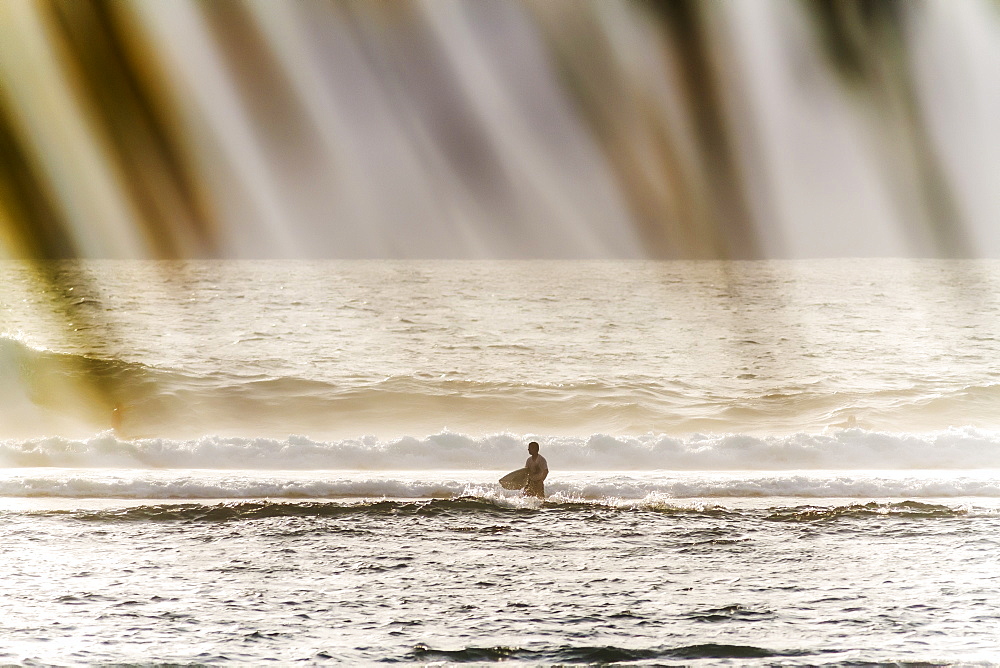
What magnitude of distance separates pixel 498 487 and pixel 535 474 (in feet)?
2.95

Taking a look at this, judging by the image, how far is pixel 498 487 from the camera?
592 inches

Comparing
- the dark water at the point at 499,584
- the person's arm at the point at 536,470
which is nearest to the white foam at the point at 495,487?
Result: the person's arm at the point at 536,470

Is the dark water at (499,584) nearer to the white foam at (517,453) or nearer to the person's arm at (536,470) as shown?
the person's arm at (536,470)

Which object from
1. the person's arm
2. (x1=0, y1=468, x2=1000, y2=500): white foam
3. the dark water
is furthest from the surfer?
the dark water

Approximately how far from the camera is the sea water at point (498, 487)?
25.3 feet

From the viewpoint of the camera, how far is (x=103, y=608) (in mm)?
8289

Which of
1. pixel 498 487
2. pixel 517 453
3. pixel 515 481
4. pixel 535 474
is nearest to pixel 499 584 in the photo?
pixel 535 474

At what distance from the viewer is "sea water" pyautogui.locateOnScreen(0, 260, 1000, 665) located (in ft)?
25.3

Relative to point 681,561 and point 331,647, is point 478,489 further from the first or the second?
point 331,647

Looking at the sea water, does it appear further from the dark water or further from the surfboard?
the surfboard

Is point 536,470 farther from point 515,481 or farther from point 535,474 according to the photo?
point 515,481

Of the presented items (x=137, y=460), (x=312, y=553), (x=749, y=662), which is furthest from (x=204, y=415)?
(x=749, y=662)

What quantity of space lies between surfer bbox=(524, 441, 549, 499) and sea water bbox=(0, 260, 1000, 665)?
0.98ft

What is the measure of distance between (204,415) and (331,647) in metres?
23.0
